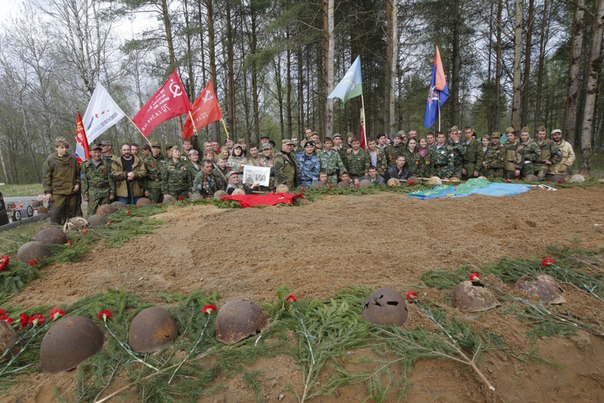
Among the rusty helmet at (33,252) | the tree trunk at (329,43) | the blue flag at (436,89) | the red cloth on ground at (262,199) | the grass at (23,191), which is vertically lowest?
the grass at (23,191)

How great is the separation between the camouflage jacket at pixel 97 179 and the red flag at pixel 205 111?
263cm

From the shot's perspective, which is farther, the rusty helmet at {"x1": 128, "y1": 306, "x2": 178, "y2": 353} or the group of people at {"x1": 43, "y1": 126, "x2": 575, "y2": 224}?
the group of people at {"x1": 43, "y1": 126, "x2": 575, "y2": 224}

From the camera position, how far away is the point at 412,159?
9.36m

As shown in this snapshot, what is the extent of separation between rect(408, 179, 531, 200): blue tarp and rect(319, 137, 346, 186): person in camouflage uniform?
193 centimetres

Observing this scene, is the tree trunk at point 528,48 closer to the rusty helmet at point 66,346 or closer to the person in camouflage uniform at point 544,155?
the person in camouflage uniform at point 544,155

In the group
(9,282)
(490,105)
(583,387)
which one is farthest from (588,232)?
(490,105)

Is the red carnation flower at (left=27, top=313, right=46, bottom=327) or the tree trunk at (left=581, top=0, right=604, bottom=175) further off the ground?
the tree trunk at (left=581, top=0, right=604, bottom=175)

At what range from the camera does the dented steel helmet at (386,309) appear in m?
2.78

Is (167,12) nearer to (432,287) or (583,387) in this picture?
(432,287)

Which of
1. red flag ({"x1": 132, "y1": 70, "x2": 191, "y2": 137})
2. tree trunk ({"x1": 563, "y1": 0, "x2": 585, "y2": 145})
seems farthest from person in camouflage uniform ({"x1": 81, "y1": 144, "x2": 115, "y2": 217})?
tree trunk ({"x1": 563, "y1": 0, "x2": 585, "y2": 145})

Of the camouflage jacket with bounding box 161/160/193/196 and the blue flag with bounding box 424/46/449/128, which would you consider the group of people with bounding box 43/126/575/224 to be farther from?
the blue flag with bounding box 424/46/449/128

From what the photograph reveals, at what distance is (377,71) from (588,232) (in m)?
16.5

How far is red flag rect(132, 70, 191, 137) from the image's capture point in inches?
341

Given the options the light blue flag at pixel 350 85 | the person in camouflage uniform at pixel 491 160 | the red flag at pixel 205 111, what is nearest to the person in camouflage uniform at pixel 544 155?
the person in camouflage uniform at pixel 491 160
